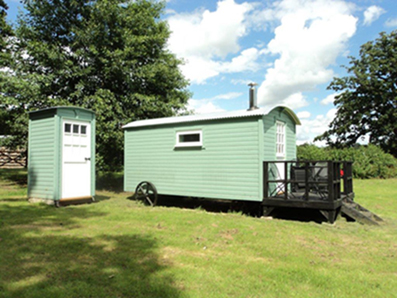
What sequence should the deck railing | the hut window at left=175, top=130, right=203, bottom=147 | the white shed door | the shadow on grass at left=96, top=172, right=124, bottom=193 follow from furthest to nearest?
the shadow on grass at left=96, top=172, right=124, bottom=193
the hut window at left=175, top=130, right=203, bottom=147
the white shed door
the deck railing

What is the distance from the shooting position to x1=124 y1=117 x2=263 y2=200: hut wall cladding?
24.6ft

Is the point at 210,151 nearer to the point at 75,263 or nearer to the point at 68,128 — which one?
the point at 68,128

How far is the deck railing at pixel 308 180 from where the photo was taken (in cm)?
668

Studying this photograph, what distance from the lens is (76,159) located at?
8.67 m

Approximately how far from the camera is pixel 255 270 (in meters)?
3.82

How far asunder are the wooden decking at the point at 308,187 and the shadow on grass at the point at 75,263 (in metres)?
3.36

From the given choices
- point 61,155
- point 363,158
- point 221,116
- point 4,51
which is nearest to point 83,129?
point 61,155

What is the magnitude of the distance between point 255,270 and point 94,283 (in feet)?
6.29

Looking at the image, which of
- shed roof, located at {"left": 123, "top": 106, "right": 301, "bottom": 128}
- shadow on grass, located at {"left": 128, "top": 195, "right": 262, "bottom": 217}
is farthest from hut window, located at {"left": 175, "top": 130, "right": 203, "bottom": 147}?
shadow on grass, located at {"left": 128, "top": 195, "right": 262, "bottom": 217}

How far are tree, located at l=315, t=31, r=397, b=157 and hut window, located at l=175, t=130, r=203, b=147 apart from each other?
76.4 ft

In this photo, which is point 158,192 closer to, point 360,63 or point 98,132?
point 98,132

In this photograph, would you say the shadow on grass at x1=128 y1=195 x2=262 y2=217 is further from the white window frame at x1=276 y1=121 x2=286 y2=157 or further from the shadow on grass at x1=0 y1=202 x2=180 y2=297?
the shadow on grass at x1=0 y1=202 x2=180 y2=297

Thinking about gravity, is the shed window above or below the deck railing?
above

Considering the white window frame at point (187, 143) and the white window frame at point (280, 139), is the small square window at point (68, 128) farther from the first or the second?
the white window frame at point (280, 139)
